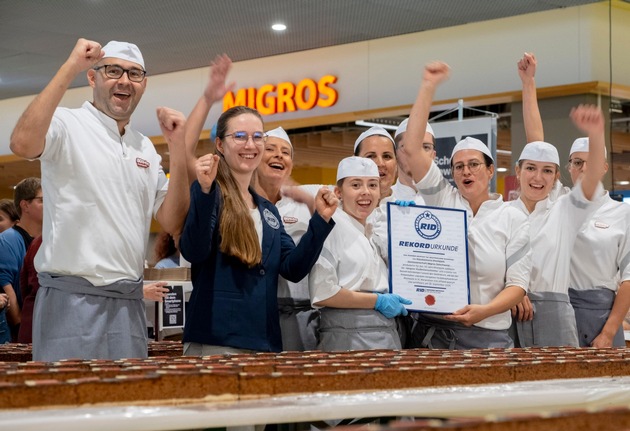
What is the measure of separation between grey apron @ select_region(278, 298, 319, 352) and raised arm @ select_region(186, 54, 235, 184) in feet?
2.07

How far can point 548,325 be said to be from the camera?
405cm

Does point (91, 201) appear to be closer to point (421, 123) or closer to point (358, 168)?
point (358, 168)

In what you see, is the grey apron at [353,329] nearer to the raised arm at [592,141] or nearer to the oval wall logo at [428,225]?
the oval wall logo at [428,225]

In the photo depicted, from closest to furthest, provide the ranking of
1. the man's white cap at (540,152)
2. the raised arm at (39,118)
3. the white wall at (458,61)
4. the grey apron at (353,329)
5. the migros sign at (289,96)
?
the raised arm at (39,118) → the grey apron at (353,329) → the man's white cap at (540,152) → the white wall at (458,61) → the migros sign at (289,96)

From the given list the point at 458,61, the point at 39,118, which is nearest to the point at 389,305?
the point at 39,118

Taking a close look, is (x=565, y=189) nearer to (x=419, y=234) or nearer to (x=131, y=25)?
(x=419, y=234)

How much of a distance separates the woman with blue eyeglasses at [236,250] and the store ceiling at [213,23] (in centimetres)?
506

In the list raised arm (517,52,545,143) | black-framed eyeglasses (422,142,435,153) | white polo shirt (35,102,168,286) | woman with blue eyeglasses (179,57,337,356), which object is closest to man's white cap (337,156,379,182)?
woman with blue eyeglasses (179,57,337,356)

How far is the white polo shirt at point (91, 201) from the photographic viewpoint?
120 inches

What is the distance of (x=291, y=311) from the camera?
367 centimetres

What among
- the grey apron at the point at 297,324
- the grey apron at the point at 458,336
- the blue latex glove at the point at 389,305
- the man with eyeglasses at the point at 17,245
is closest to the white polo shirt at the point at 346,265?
the blue latex glove at the point at 389,305

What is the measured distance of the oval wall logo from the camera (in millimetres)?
3807

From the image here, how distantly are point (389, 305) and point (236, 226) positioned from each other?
73 cm

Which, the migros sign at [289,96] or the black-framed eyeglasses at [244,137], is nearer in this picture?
the black-framed eyeglasses at [244,137]
